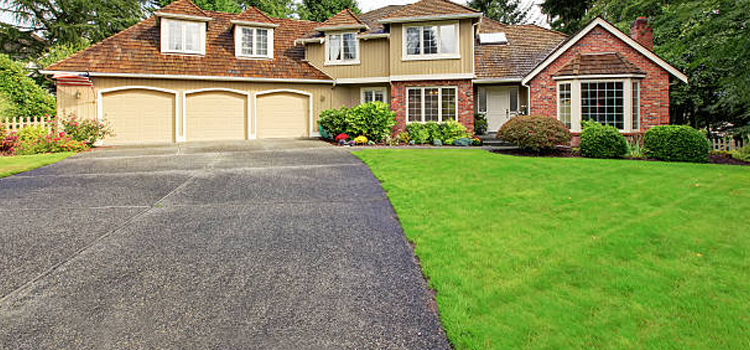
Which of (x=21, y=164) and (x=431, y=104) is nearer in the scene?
(x=21, y=164)

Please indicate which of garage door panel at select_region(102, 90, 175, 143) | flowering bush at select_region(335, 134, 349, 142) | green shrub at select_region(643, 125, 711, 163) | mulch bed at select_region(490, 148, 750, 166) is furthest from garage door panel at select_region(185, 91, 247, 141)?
green shrub at select_region(643, 125, 711, 163)

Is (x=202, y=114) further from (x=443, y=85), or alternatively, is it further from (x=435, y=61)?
(x=443, y=85)

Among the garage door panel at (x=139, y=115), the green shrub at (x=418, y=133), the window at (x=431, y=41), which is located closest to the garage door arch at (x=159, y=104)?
the garage door panel at (x=139, y=115)

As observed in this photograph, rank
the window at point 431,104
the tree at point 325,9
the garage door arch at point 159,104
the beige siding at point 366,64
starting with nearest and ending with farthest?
1. the garage door arch at point 159,104
2. the window at point 431,104
3. the beige siding at point 366,64
4. the tree at point 325,9

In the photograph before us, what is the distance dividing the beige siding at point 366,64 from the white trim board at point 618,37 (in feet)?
22.5

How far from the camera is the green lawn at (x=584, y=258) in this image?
10.2 ft

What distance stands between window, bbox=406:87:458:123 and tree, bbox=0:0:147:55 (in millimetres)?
23583

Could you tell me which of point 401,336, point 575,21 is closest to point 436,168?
point 401,336

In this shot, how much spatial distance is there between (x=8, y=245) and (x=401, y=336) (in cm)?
497

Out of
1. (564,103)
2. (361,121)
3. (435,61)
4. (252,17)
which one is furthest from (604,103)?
(252,17)

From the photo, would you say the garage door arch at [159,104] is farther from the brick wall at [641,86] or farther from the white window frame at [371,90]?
the brick wall at [641,86]

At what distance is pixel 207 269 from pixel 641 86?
18.0 metres

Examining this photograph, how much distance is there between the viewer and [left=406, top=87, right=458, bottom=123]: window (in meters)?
19.2

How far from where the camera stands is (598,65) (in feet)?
54.1
